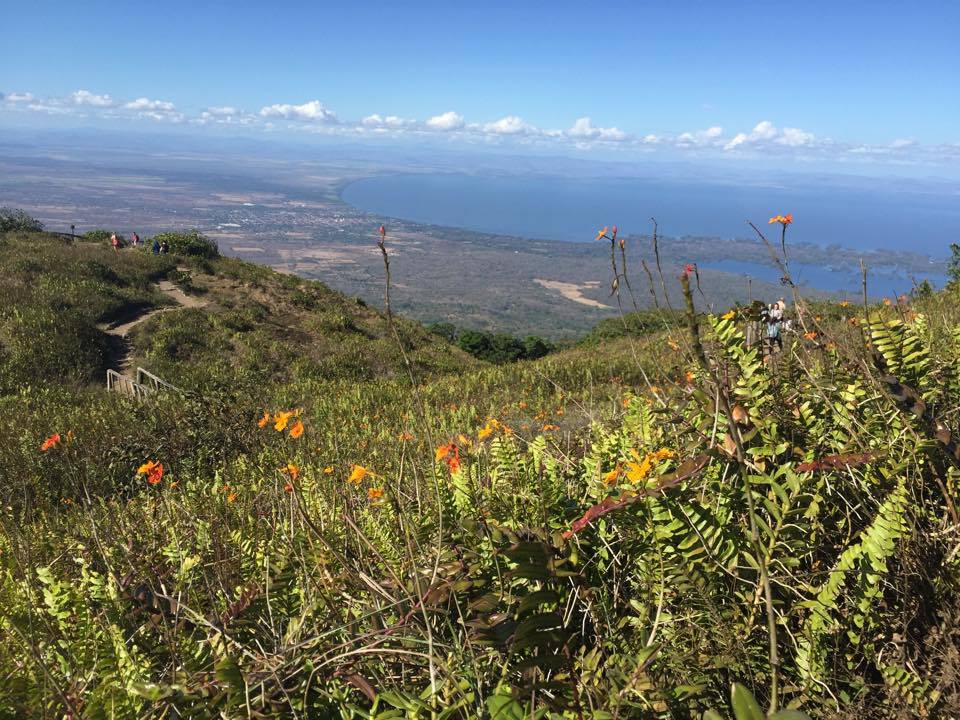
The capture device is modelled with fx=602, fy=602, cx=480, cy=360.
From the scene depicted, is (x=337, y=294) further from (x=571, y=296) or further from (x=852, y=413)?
(x=571, y=296)

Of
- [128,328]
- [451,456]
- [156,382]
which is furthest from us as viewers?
[128,328]

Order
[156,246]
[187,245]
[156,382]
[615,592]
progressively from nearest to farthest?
[615,592], [156,382], [156,246], [187,245]

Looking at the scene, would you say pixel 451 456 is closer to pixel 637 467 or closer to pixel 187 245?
pixel 637 467

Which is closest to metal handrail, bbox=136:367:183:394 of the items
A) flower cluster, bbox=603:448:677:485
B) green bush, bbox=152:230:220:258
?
flower cluster, bbox=603:448:677:485

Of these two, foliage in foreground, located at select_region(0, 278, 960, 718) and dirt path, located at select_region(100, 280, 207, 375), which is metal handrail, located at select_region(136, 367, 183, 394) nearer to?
dirt path, located at select_region(100, 280, 207, 375)

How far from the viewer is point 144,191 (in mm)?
164625

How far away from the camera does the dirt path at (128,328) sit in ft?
46.8

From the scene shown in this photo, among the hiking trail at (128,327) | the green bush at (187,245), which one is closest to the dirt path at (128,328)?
the hiking trail at (128,327)

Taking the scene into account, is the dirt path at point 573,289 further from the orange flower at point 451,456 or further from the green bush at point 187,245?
the orange flower at point 451,456

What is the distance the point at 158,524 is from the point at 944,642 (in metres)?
2.76

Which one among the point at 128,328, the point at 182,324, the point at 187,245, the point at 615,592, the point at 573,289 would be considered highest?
the point at 187,245

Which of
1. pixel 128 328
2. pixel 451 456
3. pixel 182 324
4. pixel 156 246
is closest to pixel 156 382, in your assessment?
pixel 182 324

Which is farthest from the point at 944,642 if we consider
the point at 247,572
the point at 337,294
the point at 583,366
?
the point at 337,294

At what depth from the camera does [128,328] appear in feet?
52.3
